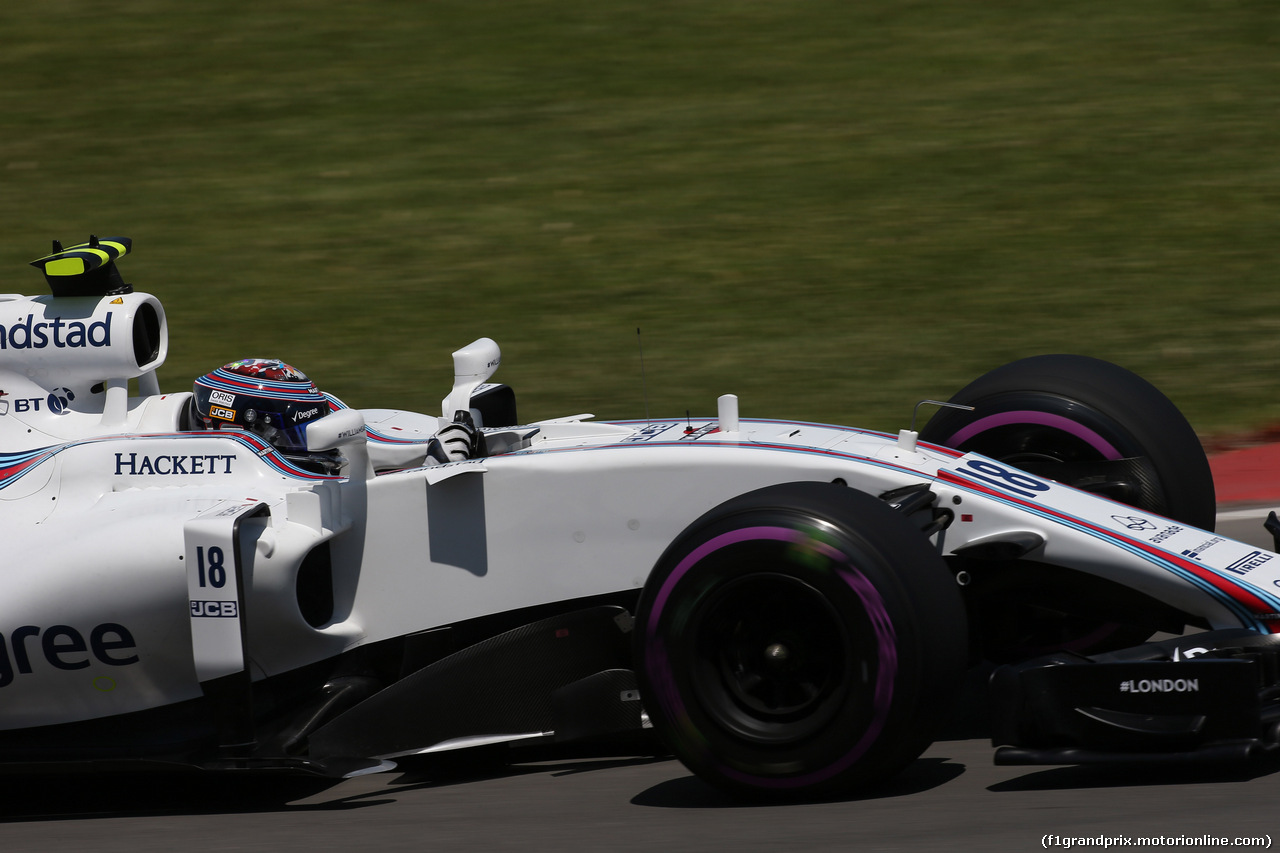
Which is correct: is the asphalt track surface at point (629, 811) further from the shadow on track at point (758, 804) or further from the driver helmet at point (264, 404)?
the driver helmet at point (264, 404)

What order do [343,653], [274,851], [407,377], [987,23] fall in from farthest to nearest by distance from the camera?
[987,23], [407,377], [343,653], [274,851]

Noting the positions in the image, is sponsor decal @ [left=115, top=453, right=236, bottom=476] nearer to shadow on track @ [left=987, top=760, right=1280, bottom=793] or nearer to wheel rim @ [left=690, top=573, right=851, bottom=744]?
wheel rim @ [left=690, top=573, right=851, bottom=744]

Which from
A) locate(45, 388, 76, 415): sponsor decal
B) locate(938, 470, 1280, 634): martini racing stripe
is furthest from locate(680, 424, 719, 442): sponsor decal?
locate(45, 388, 76, 415): sponsor decal

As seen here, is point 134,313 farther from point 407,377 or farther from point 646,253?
point 646,253

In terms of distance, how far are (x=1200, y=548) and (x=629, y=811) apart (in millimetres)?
1808

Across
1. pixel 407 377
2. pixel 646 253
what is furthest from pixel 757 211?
pixel 407 377

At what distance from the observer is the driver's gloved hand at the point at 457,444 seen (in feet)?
16.1

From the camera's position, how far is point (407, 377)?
36.0ft

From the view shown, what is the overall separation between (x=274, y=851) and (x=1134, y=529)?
102 inches

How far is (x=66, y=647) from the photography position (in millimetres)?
4699

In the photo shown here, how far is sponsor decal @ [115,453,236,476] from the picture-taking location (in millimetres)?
4949

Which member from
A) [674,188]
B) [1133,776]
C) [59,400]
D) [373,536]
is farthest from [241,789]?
[674,188]

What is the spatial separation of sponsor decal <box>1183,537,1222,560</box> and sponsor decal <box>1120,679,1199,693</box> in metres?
0.66

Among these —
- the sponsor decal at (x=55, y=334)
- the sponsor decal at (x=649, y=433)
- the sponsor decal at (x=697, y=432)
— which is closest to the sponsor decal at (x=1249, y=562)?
the sponsor decal at (x=697, y=432)
